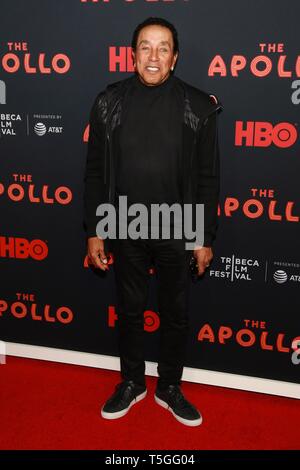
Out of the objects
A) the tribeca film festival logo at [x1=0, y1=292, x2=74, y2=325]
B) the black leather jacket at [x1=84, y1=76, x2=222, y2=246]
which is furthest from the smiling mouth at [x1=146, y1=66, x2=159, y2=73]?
the tribeca film festival logo at [x1=0, y1=292, x2=74, y2=325]

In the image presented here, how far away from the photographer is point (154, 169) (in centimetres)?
210

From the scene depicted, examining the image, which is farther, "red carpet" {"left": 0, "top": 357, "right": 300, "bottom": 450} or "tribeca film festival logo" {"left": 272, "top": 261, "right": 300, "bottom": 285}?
Result: "tribeca film festival logo" {"left": 272, "top": 261, "right": 300, "bottom": 285}

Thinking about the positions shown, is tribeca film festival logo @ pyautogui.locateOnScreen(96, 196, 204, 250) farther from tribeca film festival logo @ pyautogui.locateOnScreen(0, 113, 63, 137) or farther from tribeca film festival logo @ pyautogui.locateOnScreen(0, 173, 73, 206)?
tribeca film festival logo @ pyautogui.locateOnScreen(0, 113, 63, 137)

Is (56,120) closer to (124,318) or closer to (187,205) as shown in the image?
(187,205)

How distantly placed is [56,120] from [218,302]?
4.13 feet

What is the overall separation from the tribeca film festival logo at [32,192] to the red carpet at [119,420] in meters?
0.97

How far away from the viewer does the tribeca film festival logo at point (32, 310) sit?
112 inches

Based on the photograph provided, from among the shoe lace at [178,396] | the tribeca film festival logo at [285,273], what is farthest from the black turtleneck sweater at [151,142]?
the shoe lace at [178,396]

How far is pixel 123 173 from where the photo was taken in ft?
7.06

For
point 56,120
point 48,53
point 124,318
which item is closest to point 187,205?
point 124,318

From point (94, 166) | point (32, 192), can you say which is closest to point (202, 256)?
point (94, 166)

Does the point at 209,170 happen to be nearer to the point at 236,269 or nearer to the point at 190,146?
the point at 190,146

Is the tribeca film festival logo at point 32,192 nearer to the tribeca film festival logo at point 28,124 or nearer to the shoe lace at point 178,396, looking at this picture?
the tribeca film festival logo at point 28,124

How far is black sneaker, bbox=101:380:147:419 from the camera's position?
239cm
